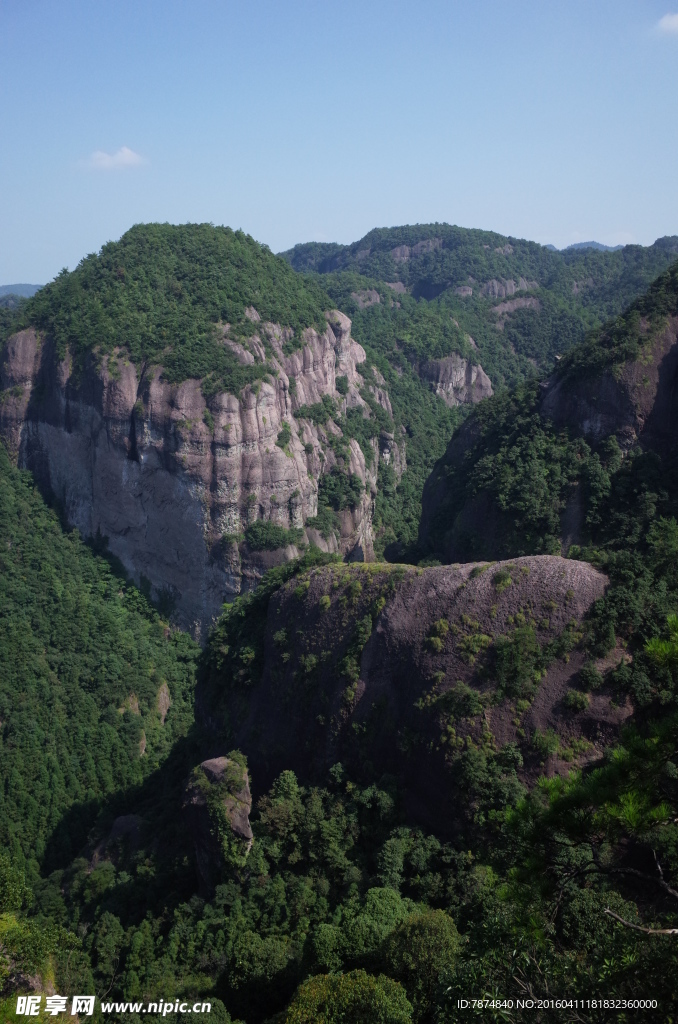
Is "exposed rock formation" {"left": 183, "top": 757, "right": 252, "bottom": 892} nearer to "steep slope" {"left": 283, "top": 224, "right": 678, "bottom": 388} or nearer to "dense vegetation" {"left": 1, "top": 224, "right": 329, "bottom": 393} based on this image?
"dense vegetation" {"left": 1, "top": 224, "right": 329, "bottom": 393}

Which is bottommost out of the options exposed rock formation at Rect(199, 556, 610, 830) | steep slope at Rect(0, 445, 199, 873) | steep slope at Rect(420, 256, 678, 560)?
steep slope at Rect(0, 445, 199, 873)

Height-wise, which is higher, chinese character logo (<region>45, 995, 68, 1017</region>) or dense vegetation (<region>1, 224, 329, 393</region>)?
dense vegetation (<region>1, 224, 329, 393</region>)

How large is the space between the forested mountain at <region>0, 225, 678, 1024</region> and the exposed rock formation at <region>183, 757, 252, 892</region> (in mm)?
116

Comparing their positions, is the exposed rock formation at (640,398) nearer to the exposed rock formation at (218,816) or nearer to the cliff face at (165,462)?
the cliff face at (165,462)

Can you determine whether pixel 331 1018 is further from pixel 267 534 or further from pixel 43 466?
pixel 43 466

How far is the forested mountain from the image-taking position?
1380 centimetres

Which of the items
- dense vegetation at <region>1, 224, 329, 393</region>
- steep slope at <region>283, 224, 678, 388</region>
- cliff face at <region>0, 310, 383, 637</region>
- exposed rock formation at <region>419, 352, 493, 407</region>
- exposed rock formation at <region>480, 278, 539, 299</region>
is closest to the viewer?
cliff face at <region>0, 310, 383, 637</region>

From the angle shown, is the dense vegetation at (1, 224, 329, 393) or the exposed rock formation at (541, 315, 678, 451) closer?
the exposed rock formation at (541, 315, 678, 451)

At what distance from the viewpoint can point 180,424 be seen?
5338 cm

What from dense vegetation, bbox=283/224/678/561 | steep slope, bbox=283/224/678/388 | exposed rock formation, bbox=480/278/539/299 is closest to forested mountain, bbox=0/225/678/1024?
dense vegetation, bbox=283/224/678/561

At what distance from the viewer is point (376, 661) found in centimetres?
2745

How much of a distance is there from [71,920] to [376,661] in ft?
50.5

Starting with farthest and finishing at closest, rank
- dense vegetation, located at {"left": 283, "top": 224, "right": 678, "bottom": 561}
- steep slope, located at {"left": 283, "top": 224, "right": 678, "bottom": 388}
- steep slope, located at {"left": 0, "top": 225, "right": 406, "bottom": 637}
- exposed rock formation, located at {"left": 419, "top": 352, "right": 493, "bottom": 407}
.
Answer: steep slope, located at {"left": 283, "top": 224, "right": 678, "bottom": 388} → exposed rock formation, located at {"left": 419, "top": 352, "right": 493, "bottom": 407} → dense vegetation, located at {"left": 283, "top": 224, "right": 678, "bottom": 561} → steep slope, located at {"left": 0, "top": 225, "right": 406, "bottom": 637}

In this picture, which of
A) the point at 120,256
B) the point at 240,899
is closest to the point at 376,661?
the point at 240,899
